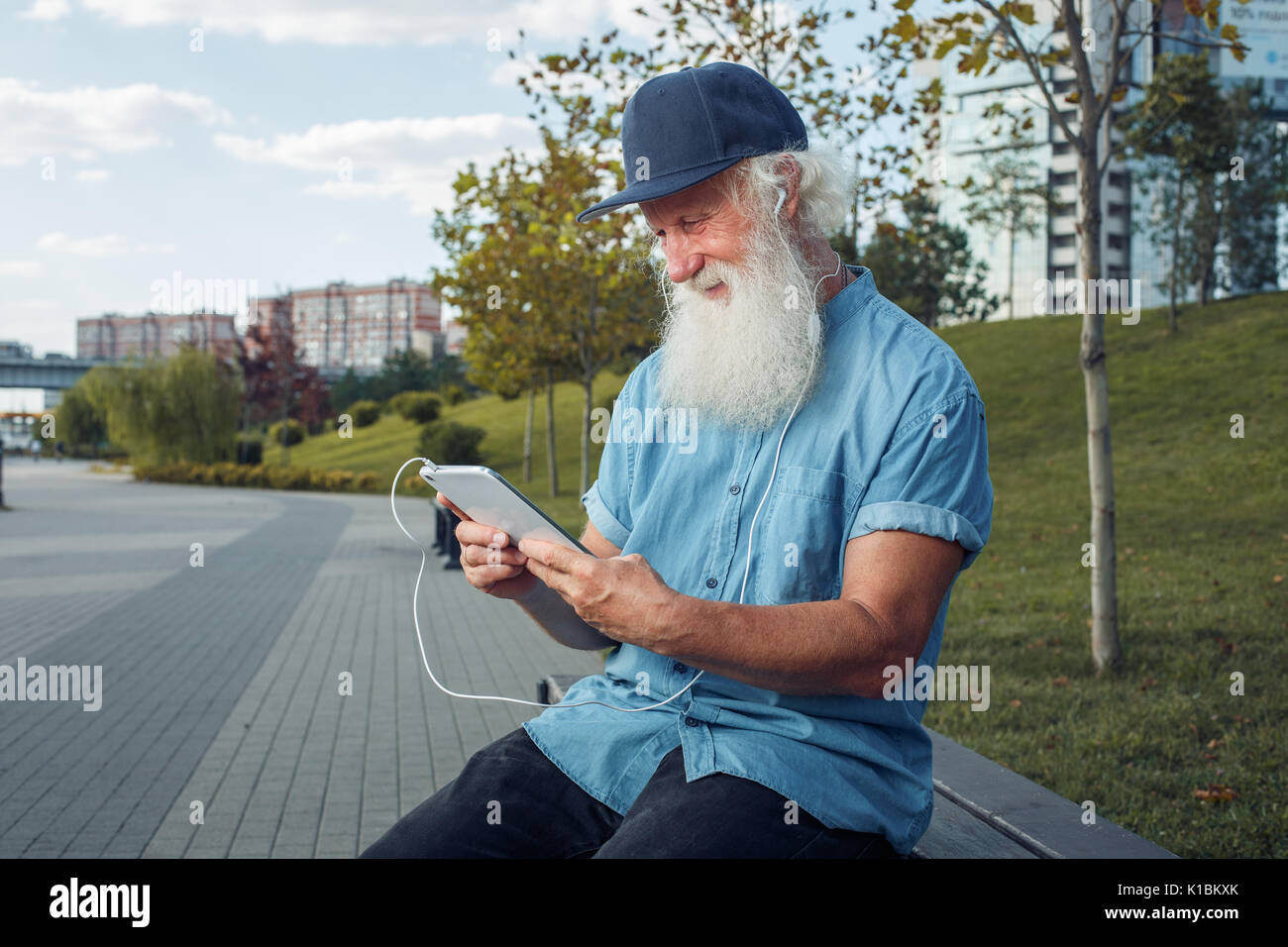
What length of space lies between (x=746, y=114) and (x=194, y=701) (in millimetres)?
6271

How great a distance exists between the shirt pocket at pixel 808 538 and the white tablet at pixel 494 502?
0.36m

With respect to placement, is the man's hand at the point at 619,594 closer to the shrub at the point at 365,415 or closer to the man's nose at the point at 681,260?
the man's nose at the point at 681,260

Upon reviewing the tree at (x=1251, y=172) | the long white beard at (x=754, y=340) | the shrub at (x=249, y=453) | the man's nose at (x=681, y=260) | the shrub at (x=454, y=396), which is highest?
the tree at (x=1251, y=172)

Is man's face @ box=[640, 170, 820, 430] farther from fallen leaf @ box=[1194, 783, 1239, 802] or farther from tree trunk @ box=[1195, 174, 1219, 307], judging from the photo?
tree trunk @ box=[1195, 174, 1219, 307]

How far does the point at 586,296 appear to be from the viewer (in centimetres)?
2411

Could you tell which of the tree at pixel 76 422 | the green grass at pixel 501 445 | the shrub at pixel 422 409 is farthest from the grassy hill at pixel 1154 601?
the tree at pixel 76 422

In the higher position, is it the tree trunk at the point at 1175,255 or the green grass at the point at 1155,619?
the tree trunk at the point at 1175,255

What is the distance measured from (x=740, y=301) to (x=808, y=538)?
1.61ft

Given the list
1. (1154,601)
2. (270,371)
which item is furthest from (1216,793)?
(270,371)

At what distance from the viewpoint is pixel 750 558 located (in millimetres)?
2156

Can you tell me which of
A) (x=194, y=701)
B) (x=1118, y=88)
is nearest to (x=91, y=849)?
(x=194, y=701)

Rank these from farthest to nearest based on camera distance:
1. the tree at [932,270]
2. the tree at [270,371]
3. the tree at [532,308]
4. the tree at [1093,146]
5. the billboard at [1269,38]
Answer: the billboard at [1269,38]
the tree at [270,371]
the tree at [932,270]
the tree at [532,308]
the tree at [1093,146]

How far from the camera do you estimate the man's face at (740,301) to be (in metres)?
2.18
